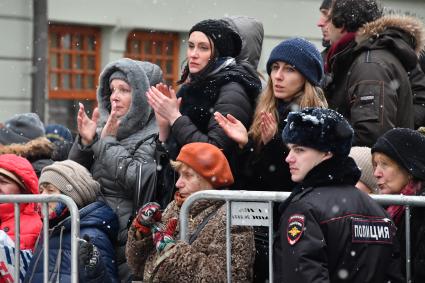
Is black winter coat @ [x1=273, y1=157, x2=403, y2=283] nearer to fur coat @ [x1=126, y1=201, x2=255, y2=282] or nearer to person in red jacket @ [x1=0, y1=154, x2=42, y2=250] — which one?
fur coat @ [x1=126, y1=201, x2=255, y2=282]

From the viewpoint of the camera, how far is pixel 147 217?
19.3 feet

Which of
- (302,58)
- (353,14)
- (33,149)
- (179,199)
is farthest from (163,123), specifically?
(33,149)

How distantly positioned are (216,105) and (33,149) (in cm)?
190

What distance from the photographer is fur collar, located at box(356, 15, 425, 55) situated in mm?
6754

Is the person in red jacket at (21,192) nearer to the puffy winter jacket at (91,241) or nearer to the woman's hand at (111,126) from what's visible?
the puffy winter jacket at (91,241)

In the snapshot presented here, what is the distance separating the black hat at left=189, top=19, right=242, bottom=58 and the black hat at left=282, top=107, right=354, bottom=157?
1.59 metres

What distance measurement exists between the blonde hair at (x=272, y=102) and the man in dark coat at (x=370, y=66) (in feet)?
0.98

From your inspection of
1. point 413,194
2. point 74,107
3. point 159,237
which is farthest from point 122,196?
point 74,107

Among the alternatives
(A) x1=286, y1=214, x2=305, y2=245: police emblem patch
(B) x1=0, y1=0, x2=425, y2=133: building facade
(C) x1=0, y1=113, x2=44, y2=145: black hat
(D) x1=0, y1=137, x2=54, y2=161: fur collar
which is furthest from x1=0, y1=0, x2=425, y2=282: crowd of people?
(B) x1=0, y1=0, x2=425, y2=133: building facade

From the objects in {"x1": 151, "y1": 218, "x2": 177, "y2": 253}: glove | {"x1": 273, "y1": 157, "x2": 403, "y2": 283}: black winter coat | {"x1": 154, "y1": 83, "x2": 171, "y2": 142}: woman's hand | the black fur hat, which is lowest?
{"x1": 151, "y1": 218, "x2": 177, "y2": 253}: glove

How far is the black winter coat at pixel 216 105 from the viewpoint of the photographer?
6.36 meters

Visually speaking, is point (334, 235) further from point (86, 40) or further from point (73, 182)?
point (86, 40)

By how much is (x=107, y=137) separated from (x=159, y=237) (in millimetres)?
1319

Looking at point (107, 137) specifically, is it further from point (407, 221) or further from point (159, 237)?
point (407, 221)
